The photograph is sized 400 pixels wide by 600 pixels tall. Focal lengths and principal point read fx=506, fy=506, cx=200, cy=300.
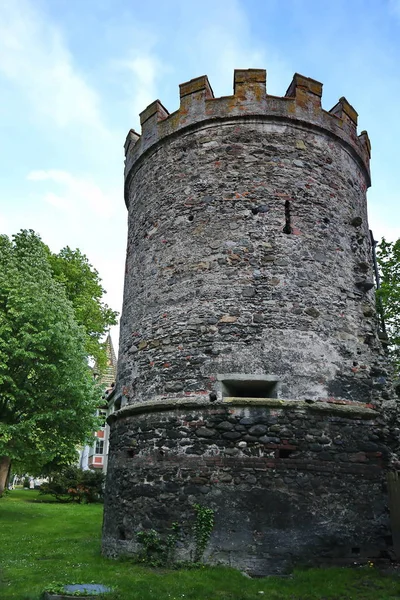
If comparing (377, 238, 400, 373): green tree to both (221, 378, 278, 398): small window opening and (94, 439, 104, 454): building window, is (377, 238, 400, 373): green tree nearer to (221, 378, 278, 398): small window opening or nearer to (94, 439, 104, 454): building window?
(221, 378, 278, 398): small window opening

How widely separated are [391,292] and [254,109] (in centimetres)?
619

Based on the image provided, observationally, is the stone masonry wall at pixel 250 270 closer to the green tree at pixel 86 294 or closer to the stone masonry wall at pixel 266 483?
the stone masonry wall at pixel 266 483

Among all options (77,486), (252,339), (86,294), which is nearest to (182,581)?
(252,339)

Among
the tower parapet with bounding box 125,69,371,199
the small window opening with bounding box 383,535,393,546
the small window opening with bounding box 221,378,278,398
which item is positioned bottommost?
the small window opening with bounding box 383,535,393,546

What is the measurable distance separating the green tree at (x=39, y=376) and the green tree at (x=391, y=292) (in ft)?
29.9

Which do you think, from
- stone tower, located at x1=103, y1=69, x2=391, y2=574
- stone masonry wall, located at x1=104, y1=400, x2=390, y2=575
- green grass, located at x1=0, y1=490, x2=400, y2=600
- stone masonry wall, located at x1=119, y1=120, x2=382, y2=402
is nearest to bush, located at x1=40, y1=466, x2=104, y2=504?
green grass, located at x1=0, y1=490, x2=400, y2=600

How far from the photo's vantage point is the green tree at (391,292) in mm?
13211

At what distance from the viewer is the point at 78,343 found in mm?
16203

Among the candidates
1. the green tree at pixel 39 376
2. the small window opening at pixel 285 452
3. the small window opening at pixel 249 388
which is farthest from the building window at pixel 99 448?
the small window opening at pixel 285 452

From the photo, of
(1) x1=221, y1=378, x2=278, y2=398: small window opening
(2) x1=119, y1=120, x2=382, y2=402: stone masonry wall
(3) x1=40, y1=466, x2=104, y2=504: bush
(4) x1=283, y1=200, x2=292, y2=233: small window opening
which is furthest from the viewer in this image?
(3) x1=40, y1=466, x2=104, y2=504: bush

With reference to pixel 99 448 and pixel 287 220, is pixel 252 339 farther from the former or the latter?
pixel 99 448

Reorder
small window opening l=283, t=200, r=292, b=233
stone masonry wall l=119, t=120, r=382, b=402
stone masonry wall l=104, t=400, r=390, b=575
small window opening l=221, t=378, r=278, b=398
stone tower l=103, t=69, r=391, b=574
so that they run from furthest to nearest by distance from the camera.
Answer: small window opening l=283, t=200, r=292, b=233 < stone masonry wall l=119, t=120, r=382, b=402 < small window opening l=221, t=378, r=278, b=398 < stone tower l=103, t=69, r=391, b=574 < stone masonry wall l=104, t=400, r=390, b=575

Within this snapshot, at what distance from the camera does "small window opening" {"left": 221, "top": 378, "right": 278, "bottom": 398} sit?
8.08 meters

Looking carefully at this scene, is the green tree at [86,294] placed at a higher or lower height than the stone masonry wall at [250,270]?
higher
